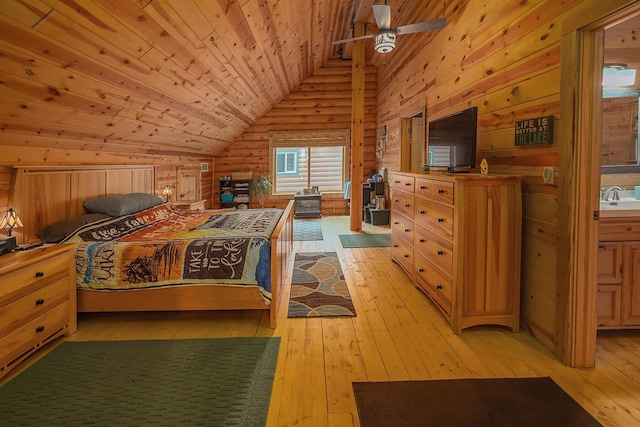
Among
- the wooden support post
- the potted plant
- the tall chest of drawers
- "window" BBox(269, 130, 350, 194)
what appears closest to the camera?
the tall chest of drawers

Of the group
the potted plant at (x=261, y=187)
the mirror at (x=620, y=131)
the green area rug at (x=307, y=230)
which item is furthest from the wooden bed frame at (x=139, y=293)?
the potted plant at (x=261, y=187)

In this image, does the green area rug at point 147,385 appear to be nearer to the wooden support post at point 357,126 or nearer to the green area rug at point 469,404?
the green area rug at point 469,404

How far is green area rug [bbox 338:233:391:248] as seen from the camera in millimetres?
5750

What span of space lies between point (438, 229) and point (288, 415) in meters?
1.87

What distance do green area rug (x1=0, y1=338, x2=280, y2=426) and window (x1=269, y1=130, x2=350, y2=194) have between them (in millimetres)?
6533

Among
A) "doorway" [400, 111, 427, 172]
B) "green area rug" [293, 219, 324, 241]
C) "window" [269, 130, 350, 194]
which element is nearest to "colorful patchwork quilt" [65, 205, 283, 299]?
"green area rug" [293, 219, 324, 241]

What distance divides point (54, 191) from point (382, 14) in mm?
3431

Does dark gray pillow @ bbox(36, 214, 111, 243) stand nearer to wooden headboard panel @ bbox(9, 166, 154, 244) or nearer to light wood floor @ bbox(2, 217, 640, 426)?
wooden headboard panel @ bbox(9, 166, 154, 244)

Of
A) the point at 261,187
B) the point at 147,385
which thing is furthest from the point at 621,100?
the point at 261,187

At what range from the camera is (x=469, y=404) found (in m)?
1.94

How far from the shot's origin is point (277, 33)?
15.3 feet

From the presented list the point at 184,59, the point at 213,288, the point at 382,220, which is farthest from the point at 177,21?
the point at 382,220

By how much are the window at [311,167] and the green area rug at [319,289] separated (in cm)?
415

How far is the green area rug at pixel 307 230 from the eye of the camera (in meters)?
6.36
